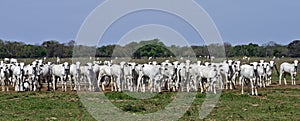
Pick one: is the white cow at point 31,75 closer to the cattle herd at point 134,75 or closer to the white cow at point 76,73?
the cattle herd at point 134,75

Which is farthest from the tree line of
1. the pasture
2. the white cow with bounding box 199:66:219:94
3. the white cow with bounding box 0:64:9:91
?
the pasture

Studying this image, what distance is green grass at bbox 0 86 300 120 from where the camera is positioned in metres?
23.3

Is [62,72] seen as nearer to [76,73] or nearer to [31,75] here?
[76,73]

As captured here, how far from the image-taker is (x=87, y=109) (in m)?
25.7

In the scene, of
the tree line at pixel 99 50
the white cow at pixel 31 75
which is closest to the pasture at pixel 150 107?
the white cow at pixel 31 75

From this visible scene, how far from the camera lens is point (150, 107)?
1043 inches

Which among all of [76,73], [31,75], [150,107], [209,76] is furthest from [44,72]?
[150,107]

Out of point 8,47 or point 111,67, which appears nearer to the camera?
point 111,67

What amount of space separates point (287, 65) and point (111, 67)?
14.9 meters

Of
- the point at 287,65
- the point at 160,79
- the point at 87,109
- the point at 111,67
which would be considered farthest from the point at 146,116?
the point at 287,65

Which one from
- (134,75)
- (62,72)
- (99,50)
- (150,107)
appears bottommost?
(150,107)

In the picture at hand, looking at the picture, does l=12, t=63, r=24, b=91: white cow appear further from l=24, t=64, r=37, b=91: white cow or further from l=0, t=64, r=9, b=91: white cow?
l=0, t=64, r=9, b=91: white cow

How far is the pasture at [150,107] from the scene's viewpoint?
23.3m

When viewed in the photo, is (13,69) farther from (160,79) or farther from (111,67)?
(160,79)
